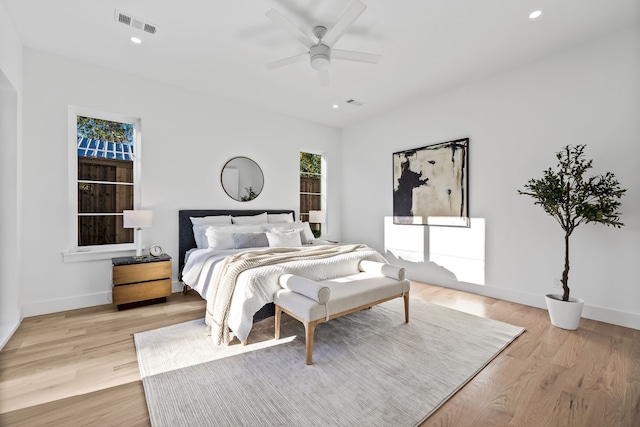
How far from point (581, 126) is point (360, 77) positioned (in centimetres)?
258

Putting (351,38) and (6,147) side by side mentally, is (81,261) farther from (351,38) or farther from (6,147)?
(351,38)

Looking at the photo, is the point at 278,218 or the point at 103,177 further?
the point at 278,218

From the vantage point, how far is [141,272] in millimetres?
3352

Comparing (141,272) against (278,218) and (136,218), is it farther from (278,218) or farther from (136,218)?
(278,218)

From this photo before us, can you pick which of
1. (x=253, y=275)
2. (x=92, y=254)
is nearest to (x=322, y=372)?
(x=253, y=275)

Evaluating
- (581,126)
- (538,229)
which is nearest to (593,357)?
(538,229)

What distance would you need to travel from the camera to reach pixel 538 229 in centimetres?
339

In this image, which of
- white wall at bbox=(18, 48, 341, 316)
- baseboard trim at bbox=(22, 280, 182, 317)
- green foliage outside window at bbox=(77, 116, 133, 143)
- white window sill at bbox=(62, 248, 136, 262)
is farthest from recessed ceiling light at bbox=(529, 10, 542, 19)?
baseboard trim at bbox=(22, 280, 182, 317)

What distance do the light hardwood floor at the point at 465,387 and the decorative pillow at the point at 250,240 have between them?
1.12 metres

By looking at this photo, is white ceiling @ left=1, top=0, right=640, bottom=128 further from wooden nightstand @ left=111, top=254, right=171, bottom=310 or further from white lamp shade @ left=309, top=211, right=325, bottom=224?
wooden nightstand @ left=111, top=254, right=171, bottom=310

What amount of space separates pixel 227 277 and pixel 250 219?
6.65ft

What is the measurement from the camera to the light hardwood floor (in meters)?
1.65

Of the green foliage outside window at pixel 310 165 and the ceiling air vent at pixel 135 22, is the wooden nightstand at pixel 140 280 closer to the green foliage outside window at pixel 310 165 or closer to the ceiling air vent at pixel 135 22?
the ceiling air vent at pixel 135 22

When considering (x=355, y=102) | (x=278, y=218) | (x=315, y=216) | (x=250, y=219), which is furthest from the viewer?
(x=315, y=216)
